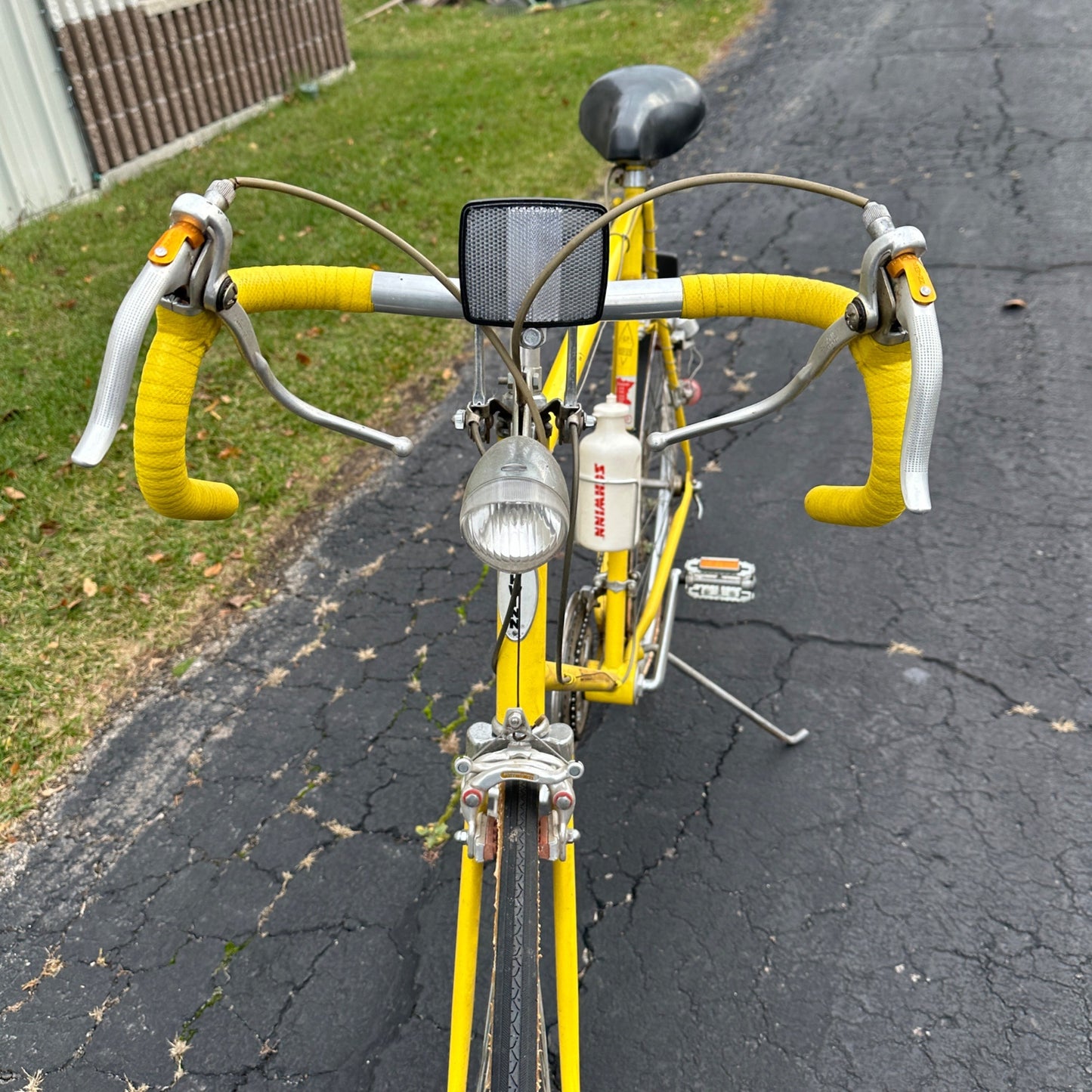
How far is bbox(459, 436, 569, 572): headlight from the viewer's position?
1339 millimetres

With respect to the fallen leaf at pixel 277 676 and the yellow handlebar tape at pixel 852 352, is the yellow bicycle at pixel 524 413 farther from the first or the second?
the fallen leaf at pixel 277 676

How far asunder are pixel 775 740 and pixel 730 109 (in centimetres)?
681

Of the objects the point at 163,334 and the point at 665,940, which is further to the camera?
the point at 665,940

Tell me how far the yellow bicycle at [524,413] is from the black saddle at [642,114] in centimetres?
100

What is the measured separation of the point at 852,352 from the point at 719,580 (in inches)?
66.8

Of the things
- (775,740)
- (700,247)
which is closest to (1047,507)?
(775,740)

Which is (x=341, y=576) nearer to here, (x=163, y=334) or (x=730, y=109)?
(x=163, y=334)

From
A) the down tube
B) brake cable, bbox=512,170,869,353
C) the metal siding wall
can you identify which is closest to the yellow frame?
the down tube

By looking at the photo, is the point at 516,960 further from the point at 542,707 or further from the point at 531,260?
the point at 531,260

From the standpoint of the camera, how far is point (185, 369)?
4.66ft

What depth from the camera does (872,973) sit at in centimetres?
251

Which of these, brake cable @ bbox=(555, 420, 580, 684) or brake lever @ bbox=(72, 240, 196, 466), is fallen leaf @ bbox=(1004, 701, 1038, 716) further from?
brake lever @ bbox=(72, 240, 196, 466)

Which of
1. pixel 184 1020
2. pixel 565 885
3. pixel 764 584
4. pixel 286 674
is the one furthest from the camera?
pixel 764 584

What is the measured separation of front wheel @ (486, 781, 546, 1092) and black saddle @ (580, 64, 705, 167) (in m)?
1.96
